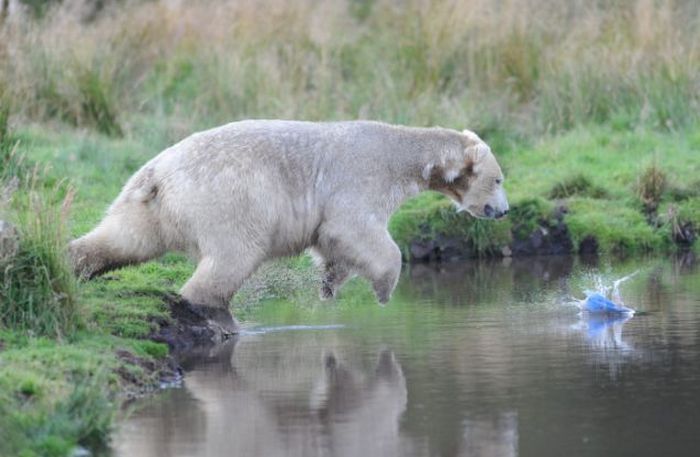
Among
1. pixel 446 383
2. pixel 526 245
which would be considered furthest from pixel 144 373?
pixel 526 245

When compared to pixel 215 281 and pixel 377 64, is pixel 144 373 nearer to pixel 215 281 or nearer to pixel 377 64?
pixel 215 281

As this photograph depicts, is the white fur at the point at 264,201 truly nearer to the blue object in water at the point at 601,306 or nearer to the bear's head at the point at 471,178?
the bear's head at the point at 471,178

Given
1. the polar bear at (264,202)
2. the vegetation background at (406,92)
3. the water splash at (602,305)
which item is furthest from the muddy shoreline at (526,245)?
the polar bear at (264,202)

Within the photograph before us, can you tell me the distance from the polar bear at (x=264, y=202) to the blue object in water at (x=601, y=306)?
174cm

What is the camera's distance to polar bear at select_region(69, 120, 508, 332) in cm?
1167

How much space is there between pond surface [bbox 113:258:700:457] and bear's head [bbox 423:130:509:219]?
0.93 m

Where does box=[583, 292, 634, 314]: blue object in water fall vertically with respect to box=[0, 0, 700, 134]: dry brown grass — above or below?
below

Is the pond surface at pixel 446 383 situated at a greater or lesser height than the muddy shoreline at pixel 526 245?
greater

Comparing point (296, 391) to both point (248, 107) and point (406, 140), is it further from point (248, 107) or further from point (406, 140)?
point (248, 107)

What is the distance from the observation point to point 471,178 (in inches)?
510

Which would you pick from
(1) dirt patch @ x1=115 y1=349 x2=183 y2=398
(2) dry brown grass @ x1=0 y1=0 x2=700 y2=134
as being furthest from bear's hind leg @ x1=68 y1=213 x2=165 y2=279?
(2) dry brown grass @ x1=0 y1=0 x2=700 y2=134

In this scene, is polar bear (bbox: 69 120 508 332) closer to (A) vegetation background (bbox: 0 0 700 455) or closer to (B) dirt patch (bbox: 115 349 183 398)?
(B) dirt patch (bbox: 115 349 183 398)

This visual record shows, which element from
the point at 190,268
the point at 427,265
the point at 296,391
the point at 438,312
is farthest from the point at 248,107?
the point at 296,391

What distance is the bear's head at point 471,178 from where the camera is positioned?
503 inches
